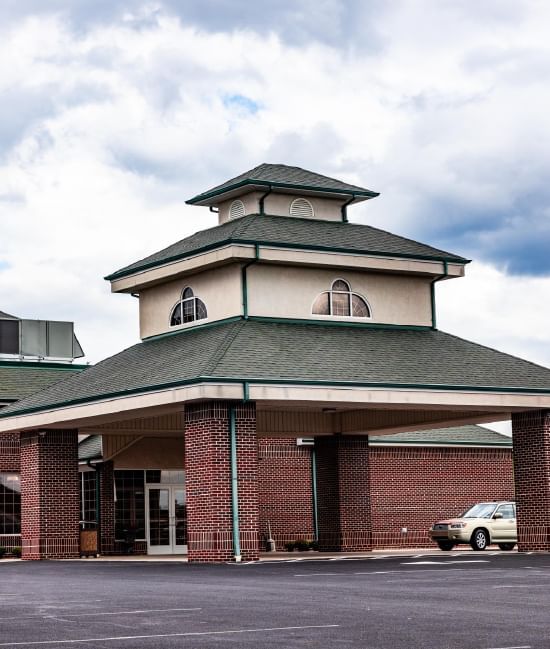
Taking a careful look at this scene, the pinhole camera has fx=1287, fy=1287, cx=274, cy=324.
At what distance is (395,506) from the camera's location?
44.8m

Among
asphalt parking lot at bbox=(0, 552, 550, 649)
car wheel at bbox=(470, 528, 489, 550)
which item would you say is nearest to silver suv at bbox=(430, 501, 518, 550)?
car wheel at bbox=(470, 528, 489, 550)

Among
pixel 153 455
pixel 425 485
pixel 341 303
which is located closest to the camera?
pixel 341 303

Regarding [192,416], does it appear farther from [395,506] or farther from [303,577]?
[395,506]

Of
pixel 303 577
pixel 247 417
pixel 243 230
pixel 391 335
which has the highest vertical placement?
pixel 243 230

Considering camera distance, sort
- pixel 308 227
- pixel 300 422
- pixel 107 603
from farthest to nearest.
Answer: pixel 300 422 → pixel 308 227 → pixel 107 603

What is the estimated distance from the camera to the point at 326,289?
33750 millimetres

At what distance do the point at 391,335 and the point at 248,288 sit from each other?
169 inches

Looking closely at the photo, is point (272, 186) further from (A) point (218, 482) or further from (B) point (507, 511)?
(B) point (507, 511)

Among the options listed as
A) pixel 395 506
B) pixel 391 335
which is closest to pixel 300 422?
pixel 391 335

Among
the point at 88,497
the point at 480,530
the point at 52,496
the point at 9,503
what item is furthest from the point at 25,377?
the point at 480,530

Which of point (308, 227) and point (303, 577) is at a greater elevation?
point (308, 227)

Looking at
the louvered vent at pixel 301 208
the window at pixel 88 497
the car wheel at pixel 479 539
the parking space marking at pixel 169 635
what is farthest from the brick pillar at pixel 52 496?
the parking space marking at pixel 169 635

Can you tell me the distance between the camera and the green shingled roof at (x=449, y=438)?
44.8 meters

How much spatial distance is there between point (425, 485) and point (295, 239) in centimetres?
1547
